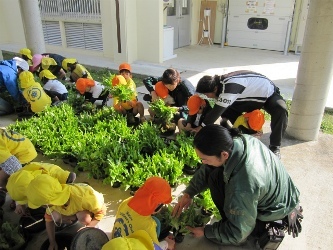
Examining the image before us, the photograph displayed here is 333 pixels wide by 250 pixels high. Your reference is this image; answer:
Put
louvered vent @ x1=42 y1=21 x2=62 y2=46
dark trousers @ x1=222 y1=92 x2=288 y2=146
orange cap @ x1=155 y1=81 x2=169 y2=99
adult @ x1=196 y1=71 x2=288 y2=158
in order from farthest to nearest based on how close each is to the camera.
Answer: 1. louvered vent @ x1=42 y1=21 x2=62 y2=46
2. orange cap @ x1=155 y1=81 x2=169 y2=99
3. dark trousers @ x1=222 y1=92 x2=288 y2=146
4. adult @ x1=196 y1=71 x2=288 y2=158

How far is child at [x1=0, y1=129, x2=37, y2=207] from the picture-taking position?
3057mm

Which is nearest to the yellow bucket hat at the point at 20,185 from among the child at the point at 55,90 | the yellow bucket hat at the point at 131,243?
the yellow bucket hat at the point at 131,243

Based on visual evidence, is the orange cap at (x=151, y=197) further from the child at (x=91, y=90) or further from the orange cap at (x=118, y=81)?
the child at (x=91, y=90)

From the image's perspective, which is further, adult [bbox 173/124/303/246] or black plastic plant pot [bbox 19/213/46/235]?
black plastic plant pot [bbox 19/213/46/235]

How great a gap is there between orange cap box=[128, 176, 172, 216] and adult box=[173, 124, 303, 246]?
363mm

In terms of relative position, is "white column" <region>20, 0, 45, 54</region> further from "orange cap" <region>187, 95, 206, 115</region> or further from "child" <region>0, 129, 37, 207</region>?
"orange cap" <region>187, 95, 206, 115</region>

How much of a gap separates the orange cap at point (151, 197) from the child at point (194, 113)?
6.60 ft

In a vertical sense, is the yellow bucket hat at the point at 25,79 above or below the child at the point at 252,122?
above

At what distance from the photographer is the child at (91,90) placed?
5.41 m

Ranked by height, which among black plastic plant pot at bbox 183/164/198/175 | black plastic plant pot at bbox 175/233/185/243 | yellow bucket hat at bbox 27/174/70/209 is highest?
yellow bucket hat at bbox 27/174/70/209

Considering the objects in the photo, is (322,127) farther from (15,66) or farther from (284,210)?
(15,66)

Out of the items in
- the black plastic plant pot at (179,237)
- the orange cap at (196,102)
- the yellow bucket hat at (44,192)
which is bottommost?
the black plastic plant pot at (179,237)

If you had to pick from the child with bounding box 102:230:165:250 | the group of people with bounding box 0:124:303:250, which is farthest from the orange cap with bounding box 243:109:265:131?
the child with bounding box 102:230:165:250

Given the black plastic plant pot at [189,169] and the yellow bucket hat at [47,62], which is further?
the yellow bucket hat at [47,62]
